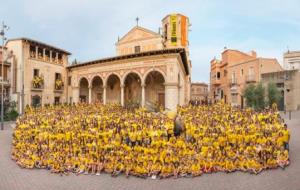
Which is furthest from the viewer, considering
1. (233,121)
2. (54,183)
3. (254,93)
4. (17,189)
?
(254,93)

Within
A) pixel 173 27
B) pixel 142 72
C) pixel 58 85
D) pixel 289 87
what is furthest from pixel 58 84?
pixel 289 87

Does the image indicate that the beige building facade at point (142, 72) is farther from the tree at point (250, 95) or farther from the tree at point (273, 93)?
the tree at point (273, 93)

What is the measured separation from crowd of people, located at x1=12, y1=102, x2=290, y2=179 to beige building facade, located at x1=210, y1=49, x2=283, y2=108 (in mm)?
23118

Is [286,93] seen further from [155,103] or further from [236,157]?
[236,157]

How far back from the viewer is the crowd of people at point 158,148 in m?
10.4

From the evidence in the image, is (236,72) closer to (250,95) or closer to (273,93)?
(250,95)

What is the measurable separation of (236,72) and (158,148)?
32.8 meters

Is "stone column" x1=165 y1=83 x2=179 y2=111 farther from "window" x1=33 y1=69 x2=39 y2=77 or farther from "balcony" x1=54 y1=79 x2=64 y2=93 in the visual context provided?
"balcony" x1=54 y1=79 x2=64 y2=93

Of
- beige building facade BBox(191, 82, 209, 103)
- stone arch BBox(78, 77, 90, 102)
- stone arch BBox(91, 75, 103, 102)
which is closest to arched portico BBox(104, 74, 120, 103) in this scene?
stone arch BBox(91, 75, 103, 102)

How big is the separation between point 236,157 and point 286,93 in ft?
83.7

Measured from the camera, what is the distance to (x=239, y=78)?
39.6 m

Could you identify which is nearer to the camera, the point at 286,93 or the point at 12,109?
the point at 12,109

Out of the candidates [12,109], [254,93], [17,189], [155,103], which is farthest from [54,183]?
[254,93]

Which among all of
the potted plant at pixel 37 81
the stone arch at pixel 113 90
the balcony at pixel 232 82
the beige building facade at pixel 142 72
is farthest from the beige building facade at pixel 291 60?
the potted plant at pixel 37 81
